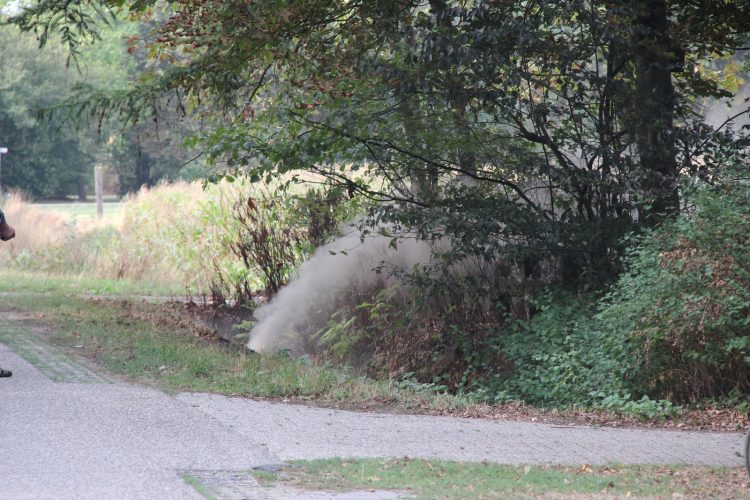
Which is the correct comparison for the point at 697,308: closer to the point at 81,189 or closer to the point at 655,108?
the point at 655,108

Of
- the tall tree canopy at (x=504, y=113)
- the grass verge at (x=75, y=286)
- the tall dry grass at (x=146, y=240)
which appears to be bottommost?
the grass verge at (x=75, y=286)

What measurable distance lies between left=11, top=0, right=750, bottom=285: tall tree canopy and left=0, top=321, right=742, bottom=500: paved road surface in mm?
3541

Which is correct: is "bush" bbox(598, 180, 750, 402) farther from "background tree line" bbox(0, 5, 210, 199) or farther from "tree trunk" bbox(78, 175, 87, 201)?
"tree trunk" bbox(78, 175, 87, 201)

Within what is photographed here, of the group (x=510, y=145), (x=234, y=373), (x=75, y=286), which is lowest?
(x=75, y=286)

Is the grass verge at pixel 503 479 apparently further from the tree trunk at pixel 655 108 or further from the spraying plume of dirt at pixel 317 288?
the spraying plume of dirt at pixel 317 288

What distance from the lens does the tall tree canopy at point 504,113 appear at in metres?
11.3

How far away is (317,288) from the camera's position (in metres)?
16.1

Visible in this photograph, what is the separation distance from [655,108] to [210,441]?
669 cm

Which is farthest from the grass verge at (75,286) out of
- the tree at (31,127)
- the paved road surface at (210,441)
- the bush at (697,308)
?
the tree at (31,127)

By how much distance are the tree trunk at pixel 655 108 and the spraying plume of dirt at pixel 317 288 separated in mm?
4115

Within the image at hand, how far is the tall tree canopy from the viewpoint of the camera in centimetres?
1133

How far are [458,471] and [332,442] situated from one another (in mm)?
1264

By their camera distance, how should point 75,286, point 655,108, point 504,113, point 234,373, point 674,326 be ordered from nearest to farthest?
point 674,326, point 234,373, point 504,113, point 655,108, point 75,286

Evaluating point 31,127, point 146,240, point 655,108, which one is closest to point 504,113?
point 655,108
